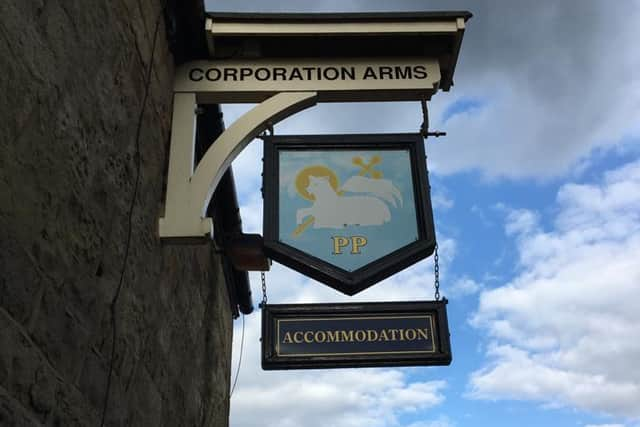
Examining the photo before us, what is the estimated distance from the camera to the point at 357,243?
4.46m

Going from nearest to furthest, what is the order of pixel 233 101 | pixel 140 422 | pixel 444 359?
1. pixel 140 422
2. pixel 444 359
3. pixel 233 101

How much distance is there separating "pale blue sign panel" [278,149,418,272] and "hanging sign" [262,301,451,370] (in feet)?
1.59

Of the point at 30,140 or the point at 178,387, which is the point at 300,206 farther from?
the point at 30,140

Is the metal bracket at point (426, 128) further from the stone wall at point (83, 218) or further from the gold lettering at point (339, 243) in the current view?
the stone wall at point (83, 218)

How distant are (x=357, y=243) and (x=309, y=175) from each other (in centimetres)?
62

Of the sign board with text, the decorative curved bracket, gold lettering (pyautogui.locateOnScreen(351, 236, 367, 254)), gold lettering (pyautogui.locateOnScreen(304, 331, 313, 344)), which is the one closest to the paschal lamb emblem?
gold lettering (pyautogui.locateOnScreen(351, 236, 367, 254))

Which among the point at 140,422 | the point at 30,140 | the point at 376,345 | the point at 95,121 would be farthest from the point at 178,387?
the point at 30,140

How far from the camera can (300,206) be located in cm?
455

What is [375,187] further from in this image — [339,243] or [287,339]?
[287,339]

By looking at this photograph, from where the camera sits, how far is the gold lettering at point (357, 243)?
4.43m

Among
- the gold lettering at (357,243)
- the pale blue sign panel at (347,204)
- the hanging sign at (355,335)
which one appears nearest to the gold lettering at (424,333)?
the hanging sign at (355,335)

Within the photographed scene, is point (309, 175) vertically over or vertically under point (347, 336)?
over

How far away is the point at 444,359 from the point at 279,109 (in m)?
1.99

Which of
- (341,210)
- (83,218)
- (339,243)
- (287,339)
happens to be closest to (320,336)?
(287,339)
